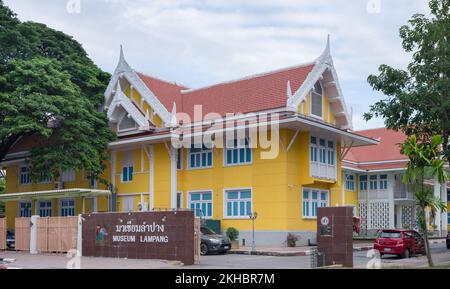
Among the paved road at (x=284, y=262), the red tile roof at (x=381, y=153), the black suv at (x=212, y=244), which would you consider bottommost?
the paved road at (x=284, y=262)

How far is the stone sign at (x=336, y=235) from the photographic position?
20844 millimetres

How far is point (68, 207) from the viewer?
140ft

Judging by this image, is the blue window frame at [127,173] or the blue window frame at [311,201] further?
the blue window frame at [127,173]

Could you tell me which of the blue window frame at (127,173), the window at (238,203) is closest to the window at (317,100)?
the window at (238,203)

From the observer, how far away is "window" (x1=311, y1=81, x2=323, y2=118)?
34.9 metres

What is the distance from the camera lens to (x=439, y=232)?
160ft

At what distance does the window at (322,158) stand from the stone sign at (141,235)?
12572 mm

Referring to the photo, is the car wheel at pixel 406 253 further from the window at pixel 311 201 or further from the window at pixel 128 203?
the window at pixel 128 203

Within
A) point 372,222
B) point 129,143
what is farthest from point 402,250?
point 372,222

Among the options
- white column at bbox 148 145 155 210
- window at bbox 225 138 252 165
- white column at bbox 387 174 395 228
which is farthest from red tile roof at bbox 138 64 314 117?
white column at bbox 387 174 395 228

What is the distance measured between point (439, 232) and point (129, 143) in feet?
90.5

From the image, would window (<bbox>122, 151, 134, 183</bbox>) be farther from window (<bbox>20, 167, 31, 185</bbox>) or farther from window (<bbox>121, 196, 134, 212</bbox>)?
window (<bbox>20, 167, 31, 185</bbox>)

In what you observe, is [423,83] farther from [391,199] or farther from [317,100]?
[391,199]
